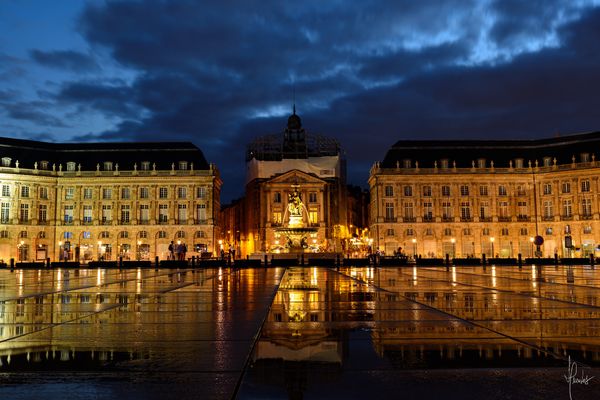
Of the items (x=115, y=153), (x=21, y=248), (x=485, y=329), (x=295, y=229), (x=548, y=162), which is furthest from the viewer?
(x=115, y=153)

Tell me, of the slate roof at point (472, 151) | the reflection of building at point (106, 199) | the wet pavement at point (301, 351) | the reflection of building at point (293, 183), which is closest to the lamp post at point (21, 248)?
the reflection of building at point (106, 199)

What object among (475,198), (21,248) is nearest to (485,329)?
(21,248)

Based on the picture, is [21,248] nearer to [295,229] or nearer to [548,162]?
[295,229]

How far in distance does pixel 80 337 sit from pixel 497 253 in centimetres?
9770

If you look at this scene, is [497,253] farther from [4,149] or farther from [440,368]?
[440,368]

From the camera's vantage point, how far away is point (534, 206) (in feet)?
330

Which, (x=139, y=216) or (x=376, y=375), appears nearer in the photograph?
(x=376, y=375)

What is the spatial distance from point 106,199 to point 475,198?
2290 inches

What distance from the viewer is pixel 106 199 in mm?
98625

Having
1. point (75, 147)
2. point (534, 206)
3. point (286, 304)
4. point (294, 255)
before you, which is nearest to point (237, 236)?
point (75, 147)

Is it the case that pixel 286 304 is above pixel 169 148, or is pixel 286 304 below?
below

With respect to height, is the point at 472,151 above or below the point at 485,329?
above

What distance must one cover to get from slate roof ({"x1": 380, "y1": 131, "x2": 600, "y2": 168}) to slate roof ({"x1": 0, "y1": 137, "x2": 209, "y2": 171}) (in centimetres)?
3232

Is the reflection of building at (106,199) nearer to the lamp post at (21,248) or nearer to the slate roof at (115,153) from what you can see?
the slate roof at (115,153)
